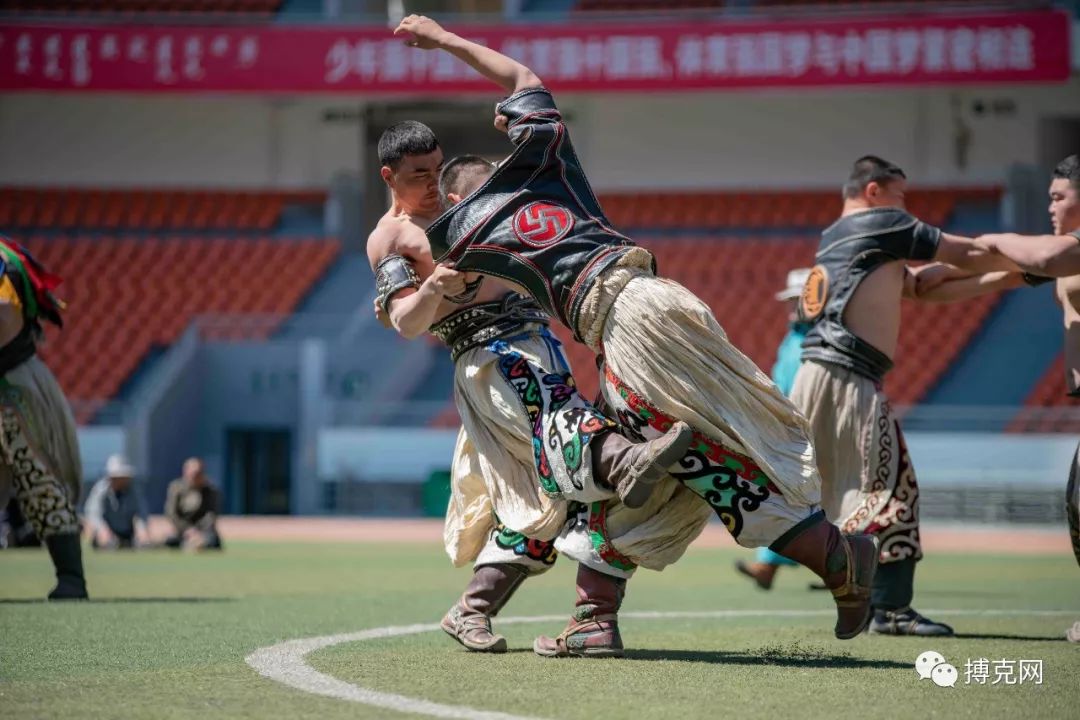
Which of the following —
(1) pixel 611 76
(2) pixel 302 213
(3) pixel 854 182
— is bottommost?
(3) pixel 854 182

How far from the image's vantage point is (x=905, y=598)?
615cm

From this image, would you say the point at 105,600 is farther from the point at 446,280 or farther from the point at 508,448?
the point at 446,280

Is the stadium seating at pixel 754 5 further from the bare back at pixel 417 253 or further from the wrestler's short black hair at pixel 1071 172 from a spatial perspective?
the bare back at pixel 417 253

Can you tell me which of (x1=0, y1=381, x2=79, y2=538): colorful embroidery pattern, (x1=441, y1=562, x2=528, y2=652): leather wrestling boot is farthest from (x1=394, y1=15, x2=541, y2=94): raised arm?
(x1=0, y1=381, x2=79, y2=538): colorful embroidery pattern

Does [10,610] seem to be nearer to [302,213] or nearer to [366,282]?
[366,282]

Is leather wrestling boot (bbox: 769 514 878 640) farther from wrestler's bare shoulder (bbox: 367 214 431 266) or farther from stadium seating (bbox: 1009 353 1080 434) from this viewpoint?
stadium seating (bbox: 1009 353 1080 434)

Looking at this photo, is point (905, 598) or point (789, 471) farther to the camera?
point (905, 598)

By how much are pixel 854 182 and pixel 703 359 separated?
2.06 metres

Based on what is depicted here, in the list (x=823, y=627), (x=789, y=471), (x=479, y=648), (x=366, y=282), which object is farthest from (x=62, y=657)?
(x=366, y=282)

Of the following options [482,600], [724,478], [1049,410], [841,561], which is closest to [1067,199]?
[841,561]

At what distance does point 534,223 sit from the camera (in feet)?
16.2

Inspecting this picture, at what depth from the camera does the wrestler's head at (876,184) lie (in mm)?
6320

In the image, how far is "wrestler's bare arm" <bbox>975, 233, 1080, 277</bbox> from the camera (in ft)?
17.4

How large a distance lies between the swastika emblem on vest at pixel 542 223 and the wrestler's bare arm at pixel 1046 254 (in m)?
1.63
